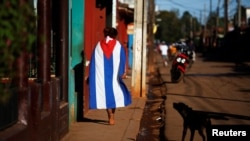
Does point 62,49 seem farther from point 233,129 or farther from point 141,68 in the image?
point 141,68

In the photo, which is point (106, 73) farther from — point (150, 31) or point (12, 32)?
point (150, 31)

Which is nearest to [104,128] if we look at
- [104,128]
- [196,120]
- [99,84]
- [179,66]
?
[104,128]

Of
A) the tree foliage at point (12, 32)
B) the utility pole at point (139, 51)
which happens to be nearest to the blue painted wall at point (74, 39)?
the utility pole at point (139, 51)

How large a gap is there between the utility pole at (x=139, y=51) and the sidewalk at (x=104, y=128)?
141 inches

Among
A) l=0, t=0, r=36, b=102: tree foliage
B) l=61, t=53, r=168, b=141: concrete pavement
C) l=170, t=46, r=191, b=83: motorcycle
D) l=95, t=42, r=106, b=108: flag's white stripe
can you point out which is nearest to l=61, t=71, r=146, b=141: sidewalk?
l=61, t=53, r=168, b=141: concrete pavement

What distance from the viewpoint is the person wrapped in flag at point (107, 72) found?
28.2 ft

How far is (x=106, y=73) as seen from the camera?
8609 mm

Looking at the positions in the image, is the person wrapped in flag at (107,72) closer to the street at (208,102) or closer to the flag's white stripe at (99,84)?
the flag's white stripe at (99,84)

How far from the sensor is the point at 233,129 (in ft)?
15.8

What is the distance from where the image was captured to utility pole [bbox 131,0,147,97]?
48.9 feet

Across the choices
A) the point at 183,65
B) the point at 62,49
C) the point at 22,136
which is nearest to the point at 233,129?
the point at 22,136

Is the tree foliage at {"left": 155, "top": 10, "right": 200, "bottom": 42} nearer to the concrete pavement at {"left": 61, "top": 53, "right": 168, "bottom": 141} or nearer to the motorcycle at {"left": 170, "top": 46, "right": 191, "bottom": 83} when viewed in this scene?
the motorcycle at {"left": 170, "top": 46, "right": 191, "bottom": 83}

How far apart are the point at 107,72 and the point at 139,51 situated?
6.53 metres

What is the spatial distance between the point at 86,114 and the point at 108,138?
2781 millimetres
